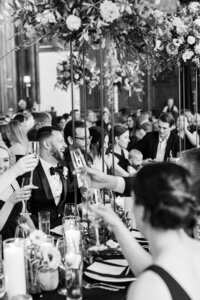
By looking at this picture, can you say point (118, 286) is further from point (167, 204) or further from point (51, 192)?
point (51, 192)

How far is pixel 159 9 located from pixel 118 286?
1.61m

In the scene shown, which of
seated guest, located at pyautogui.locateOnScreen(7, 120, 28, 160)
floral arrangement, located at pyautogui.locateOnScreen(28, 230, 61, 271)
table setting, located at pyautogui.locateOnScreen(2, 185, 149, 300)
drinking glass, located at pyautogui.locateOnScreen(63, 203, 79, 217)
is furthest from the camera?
seated guest, located at pyautogui.locateOnScreen(7, 120, 28, 160)

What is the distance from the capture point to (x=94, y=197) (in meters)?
2.07

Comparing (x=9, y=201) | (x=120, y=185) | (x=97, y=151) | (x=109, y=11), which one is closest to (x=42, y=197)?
(x=9, y=201)

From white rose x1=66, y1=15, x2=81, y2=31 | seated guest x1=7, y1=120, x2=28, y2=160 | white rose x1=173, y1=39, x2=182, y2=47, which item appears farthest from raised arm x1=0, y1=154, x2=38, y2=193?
seated guest x1=7, y1=120, x2=28, y2=160

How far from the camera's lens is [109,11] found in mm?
2375

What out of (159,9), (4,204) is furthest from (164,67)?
(4,204)

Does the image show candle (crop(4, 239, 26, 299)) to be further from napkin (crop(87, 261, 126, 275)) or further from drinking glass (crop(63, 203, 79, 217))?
drinking glass (crop(63, 203, 79, 217))

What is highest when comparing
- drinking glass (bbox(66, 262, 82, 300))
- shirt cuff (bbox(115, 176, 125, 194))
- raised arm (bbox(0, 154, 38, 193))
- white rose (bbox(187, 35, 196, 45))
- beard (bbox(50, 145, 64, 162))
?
white rose (bbox(187, 35, 196, 45))

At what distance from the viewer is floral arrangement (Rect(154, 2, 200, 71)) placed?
368cm

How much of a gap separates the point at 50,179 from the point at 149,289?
8.00 feet

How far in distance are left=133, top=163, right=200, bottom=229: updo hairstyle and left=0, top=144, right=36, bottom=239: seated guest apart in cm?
104

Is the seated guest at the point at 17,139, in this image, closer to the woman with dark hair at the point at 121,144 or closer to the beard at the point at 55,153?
the woman with dark hair at the point at 121,144

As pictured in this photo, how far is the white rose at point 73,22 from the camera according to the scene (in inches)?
95.5
